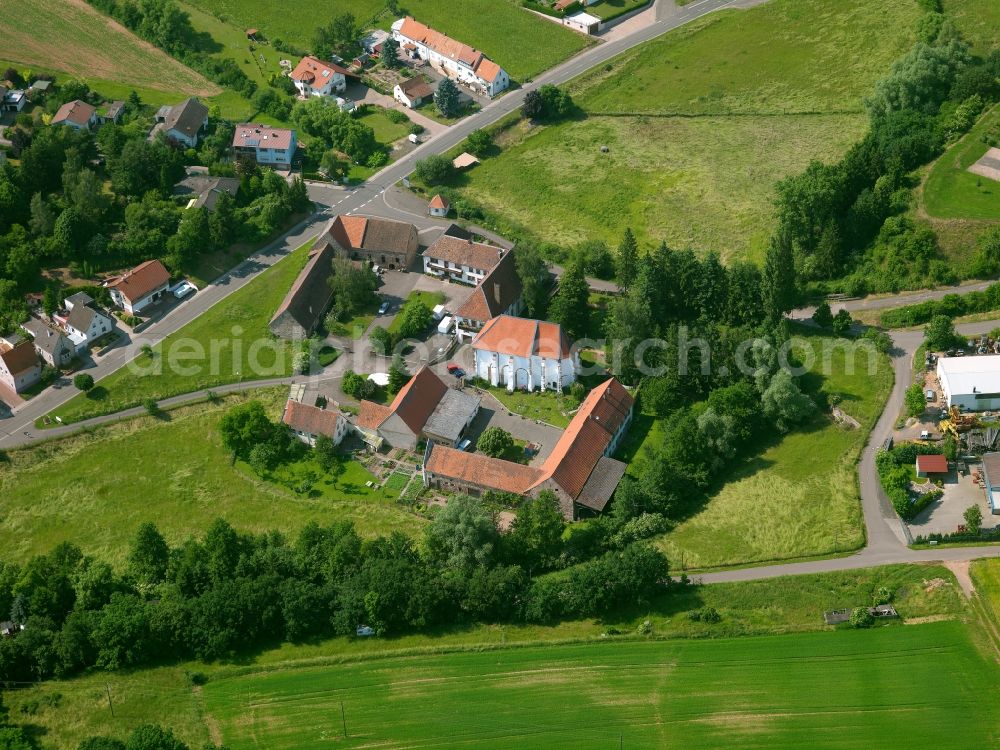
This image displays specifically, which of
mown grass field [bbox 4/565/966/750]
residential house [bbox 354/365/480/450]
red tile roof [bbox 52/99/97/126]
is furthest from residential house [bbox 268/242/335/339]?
mown grass field [bbox 4/565/966/750]

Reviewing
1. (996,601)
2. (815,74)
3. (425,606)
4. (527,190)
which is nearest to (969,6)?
(815,74)

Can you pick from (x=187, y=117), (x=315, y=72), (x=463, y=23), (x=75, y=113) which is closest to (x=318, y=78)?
(x=315, y=72)

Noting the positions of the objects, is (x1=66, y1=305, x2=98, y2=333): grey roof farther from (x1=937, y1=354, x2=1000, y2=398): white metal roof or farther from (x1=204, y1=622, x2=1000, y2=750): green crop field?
(x1=937, y1=354, x2=1000, y2=398): white metal roof

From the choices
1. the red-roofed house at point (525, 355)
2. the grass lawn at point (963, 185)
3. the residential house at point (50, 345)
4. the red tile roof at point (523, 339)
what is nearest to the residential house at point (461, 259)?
the red tile roof at point (523, 339)

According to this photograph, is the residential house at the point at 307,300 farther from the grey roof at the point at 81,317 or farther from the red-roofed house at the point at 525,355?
the red-roofed house at the point at 525,355

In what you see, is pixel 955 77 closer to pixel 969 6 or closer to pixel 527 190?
pixel 969 6
